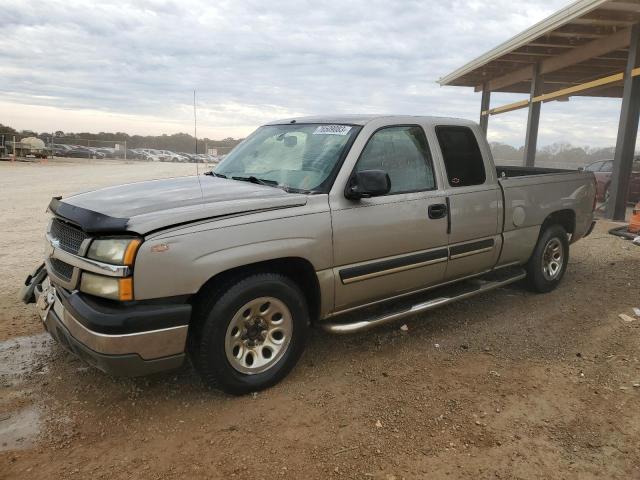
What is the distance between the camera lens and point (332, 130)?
3980 mm

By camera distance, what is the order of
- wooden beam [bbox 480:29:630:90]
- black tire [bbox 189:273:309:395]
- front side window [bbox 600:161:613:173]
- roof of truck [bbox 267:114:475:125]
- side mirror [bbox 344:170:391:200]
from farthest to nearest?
front side window [bbox 600:161:613:173], wooden beam [bbox 480:29:630:90], roof of truck [bbox 267:114:475:125], side mirror [bbox 344:170:391:200], black tire [bbox 189:273:309:395]

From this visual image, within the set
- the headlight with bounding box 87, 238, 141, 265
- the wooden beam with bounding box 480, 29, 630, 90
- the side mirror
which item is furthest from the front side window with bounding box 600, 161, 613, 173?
the headlight with bounding box 87, 238, 141, 265

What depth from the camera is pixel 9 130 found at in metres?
48.5

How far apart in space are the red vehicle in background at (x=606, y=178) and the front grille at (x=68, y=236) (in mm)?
13288

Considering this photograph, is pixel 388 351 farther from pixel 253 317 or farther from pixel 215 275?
pixel 215 275

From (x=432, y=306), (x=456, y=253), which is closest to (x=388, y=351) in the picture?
(x=432, y=306)

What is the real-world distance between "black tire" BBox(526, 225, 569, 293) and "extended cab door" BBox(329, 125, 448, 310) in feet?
5.72

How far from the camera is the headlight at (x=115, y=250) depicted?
2695 millimetres

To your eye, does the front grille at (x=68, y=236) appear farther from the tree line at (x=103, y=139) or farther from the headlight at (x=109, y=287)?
the tree line at (x=103, y=139)

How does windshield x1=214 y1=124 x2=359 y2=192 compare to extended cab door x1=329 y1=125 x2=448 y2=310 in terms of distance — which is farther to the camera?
windshield x1=214 y1=124 x2=359 y2=192

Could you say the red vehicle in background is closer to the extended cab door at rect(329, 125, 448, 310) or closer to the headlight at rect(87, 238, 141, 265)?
the extended cab door at rect(329, 125, 448, 310)

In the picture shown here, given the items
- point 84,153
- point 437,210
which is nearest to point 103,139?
point 84,153

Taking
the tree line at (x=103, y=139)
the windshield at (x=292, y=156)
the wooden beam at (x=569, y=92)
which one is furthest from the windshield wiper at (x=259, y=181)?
the tree line at (x=103, y=139)

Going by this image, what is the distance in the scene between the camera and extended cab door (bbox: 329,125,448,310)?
11.6ft
